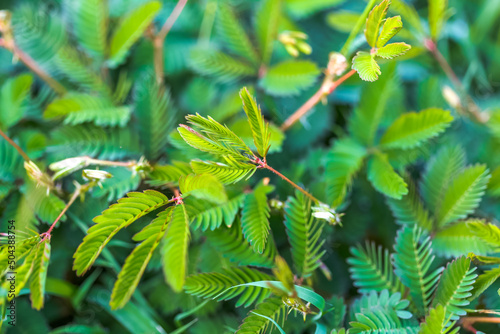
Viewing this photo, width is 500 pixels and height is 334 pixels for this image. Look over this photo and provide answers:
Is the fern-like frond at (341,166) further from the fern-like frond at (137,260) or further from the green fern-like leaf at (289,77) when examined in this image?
the fern-like frond at (137,260)

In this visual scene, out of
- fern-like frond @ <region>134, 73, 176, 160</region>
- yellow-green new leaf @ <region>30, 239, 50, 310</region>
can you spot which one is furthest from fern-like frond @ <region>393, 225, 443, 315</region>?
yellow-green new leaf @ <region>30, 239, 50, 310</region>

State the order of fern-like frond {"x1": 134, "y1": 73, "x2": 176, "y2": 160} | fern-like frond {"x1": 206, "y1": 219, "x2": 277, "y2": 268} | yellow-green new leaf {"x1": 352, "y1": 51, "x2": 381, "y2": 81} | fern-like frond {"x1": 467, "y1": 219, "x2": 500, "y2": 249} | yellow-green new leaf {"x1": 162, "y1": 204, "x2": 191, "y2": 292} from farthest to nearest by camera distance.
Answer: fern-like frond {"x1": 134, "y1": 73, "x2": 176, "y2": 160}, fern-like frond {"x1": 206, "y1": 219, "x2": 277, "y2": 268}, fern-like frond {"x1": 467, "y1": 219, "x2": 500, "y2": 249}, yellow-green new leaf {"x1": 352, "y1": 51, "x2": 381, "y2": 81}, yellow-green new leaf {"x1": 162, "y1": 204, "x2": 191, "y2": 292}

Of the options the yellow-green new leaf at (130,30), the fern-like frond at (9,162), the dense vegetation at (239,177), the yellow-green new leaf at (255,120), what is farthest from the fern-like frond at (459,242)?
the fern-like frond at (9,162)

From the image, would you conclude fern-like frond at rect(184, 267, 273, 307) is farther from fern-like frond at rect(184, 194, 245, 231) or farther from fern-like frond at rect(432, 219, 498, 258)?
fern-like frond at rect(432, 219, 498, 258)

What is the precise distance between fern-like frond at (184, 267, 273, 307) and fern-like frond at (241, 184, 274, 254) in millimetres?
113

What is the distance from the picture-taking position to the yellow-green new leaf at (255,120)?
0.92 meters

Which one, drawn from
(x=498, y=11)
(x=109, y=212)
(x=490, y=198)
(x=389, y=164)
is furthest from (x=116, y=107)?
(x=498, y=11)

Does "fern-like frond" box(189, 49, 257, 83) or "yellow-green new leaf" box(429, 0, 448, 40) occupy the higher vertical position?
"yellow-green new leaf" box(429, 0, 448, 40)

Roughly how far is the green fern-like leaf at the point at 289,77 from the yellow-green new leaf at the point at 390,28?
389 mm

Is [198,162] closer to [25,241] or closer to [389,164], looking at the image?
[25,241]

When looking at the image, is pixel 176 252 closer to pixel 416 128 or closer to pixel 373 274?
pixel 373 274

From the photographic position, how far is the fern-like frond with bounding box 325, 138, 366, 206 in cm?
122

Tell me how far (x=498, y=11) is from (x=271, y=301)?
186 cm

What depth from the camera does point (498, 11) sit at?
1.90m
